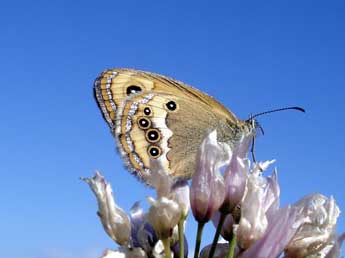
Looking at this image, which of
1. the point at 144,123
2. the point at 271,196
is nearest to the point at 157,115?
the point at 144,123

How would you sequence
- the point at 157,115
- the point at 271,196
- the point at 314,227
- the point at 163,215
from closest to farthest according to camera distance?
the point at 163,215
the point at 271,196
the point at 314,227
the point at 157,115

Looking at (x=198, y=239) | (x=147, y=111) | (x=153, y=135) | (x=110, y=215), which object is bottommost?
(x=198, y=239)

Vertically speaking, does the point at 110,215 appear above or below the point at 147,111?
below

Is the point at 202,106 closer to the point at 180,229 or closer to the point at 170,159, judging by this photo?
the point at 170,159

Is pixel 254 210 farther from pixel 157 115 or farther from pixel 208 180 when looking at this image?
pixel 157 115

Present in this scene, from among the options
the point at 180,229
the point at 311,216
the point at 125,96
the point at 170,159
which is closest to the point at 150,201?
the point at 180,229

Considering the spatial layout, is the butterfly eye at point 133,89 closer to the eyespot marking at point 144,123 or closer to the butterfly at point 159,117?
the butterfly at point 159,117

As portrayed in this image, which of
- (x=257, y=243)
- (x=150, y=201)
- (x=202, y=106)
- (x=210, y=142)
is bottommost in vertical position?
(x=257, y=243)

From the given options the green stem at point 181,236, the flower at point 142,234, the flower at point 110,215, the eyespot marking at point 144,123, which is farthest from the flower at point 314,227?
the eyespot marking at point 144,123
